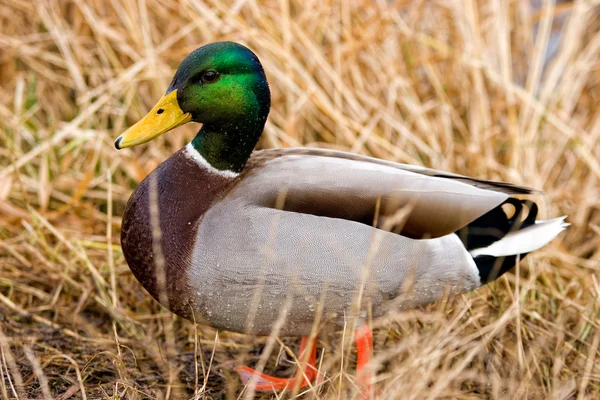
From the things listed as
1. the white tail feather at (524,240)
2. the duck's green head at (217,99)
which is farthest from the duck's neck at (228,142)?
the white tail feather at (524,240)

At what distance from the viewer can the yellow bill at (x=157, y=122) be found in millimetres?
2742

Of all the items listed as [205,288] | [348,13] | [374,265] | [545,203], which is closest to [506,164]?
[545,203]

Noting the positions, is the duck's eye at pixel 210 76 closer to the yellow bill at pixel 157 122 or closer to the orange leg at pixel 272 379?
the yellow bill at pixel 157 122

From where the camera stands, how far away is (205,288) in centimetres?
266

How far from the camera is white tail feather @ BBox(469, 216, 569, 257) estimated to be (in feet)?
9.62

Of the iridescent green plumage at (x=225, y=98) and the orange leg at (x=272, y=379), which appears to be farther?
the orange leg at (x=272, y=379)

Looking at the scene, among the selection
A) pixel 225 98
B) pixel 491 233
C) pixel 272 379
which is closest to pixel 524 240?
pixel 491 233

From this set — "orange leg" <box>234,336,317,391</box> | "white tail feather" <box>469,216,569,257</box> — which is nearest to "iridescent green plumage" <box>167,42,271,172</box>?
"orange leg" <box>234,336,317,391</box>

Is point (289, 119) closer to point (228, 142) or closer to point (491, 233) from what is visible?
point (228, 142)

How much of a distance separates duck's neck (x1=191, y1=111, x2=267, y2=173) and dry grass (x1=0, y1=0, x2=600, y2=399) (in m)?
0.71

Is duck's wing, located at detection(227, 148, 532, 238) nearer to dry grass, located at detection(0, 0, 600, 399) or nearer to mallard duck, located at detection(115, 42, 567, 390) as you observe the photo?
mallard duck, located at detection(115, 42, 567, 390)

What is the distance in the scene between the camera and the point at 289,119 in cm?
432

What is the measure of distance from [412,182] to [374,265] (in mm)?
306

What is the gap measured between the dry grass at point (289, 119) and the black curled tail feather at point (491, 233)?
0.31 m
